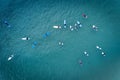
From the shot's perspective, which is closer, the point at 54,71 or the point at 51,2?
the point at 54,71

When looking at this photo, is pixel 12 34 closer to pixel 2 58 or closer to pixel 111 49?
pixel 2 58

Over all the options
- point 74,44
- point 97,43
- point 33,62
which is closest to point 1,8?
point 33,62

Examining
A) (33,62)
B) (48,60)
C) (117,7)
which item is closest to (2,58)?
(33,62)

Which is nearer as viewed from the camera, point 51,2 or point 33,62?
point 33,62

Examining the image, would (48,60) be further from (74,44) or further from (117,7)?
(117,7)

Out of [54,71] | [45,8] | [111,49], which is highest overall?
[45,8]

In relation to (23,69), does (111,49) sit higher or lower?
higher
